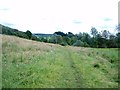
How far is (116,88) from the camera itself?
9.69 metres

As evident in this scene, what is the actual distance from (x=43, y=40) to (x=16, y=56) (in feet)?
28.6

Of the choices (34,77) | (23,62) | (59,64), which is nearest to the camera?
(34,77)

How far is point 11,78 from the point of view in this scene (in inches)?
390

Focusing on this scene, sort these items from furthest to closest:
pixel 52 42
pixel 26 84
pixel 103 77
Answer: pixel 52 42, pixel 103 77, pixel 26 84

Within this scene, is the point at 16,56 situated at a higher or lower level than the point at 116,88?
higher

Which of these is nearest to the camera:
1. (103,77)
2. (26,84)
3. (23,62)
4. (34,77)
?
(26,84)

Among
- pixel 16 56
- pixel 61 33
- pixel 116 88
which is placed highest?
pixel 61 33

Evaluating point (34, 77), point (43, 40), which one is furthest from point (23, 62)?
point (43, 40)

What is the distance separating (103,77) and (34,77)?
3107 mm

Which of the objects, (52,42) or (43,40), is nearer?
(43,40)

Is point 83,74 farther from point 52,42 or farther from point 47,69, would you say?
point 52,42

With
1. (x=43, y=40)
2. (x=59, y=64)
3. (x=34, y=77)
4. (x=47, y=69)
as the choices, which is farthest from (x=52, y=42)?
(x=34, y=77)

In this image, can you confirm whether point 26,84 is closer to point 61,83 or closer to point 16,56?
point 61,83

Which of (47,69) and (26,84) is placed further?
(47,69)
